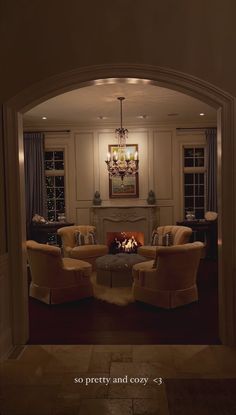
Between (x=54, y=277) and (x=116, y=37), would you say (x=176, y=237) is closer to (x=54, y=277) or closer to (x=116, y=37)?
(x=54, y=277)

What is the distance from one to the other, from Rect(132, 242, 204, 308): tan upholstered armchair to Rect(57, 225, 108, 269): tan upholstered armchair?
6.47ft

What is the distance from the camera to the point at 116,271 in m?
5.84

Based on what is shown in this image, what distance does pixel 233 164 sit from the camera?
348cm

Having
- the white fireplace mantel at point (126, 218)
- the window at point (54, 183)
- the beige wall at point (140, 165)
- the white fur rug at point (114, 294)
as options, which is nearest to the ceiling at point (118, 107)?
the beige wall at point (140, 165)

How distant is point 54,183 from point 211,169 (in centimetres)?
362

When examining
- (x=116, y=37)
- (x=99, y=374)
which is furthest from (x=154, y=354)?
(x=116, y=37)

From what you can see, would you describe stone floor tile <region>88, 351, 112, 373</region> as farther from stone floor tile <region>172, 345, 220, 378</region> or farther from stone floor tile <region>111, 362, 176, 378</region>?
stone floor tile <region>172, 345, 220, 378</region>

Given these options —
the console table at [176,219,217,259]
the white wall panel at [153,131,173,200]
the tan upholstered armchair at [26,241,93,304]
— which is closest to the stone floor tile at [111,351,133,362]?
the tan upholstered armchair at [26,241,93,304]

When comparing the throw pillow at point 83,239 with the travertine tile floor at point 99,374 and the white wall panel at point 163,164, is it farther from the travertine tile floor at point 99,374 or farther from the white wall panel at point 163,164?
the travertine tile floor at point 99,374

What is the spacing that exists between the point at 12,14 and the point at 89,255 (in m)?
4.39

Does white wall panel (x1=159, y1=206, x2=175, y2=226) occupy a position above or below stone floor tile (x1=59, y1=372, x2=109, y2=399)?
above

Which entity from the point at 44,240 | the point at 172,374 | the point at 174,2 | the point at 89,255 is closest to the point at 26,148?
the point at 44,240

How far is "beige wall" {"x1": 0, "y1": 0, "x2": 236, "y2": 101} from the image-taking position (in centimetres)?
345

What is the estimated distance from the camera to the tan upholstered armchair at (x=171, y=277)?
4.79 meters
